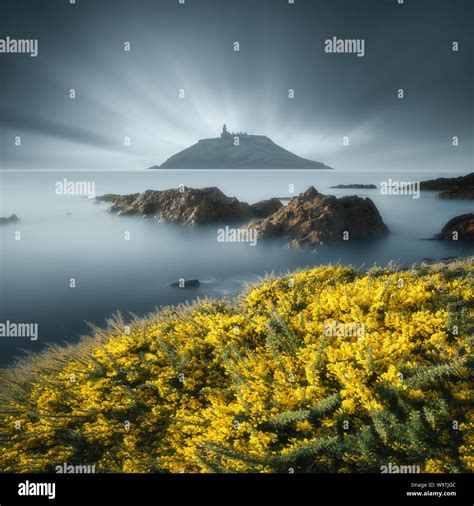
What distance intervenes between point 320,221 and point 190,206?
11.6ft

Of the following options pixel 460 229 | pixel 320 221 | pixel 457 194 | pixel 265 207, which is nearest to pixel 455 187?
pixel 457 194

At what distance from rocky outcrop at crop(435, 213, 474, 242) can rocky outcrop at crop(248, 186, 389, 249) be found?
140 centimetres

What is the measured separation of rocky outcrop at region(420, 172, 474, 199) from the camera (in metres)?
9.49

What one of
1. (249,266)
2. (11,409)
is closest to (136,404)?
(11,409)

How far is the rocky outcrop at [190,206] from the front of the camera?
36.3ft

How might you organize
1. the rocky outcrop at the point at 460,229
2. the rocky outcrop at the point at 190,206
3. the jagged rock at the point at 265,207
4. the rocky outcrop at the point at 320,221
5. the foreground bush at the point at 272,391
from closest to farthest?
the foreground bush at the point at 272,391 < the rocky outcrop at the point at 460,229 < the rocky outcrop at the point at 320,221 < the rocky outcrop at the point at 190,206 < the jagged rock at the point at 265,207

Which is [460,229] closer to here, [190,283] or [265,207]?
[265,207]

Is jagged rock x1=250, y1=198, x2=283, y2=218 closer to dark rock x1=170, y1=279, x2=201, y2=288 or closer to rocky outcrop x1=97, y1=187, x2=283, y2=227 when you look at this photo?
rocky outcrop x1=97, y1=187, x2=283, y2=227

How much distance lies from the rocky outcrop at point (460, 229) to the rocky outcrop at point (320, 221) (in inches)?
55.1

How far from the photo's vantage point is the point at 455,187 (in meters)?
9.65

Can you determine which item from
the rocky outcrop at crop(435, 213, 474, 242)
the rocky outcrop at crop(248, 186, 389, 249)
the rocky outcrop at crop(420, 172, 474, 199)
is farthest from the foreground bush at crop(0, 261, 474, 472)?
the rocky outcrop at crop(435, 213, 474, 242)

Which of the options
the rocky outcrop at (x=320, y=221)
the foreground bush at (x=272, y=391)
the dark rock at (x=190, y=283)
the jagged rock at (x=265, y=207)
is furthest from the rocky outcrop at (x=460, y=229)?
the dark rock at (x=190, y=283)

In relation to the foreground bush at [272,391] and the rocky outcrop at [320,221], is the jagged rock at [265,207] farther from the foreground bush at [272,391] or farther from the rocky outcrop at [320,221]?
the foreground bush at [272,391]

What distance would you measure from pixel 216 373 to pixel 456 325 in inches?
99.4
